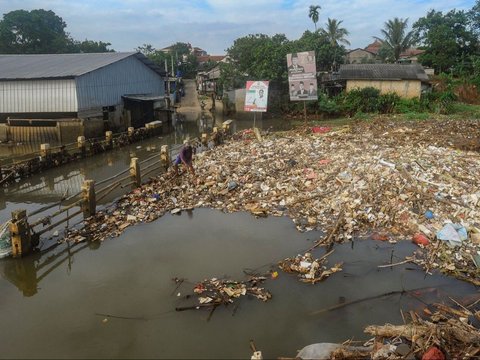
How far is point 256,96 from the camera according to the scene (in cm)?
1864

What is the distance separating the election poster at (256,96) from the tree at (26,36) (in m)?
43.6

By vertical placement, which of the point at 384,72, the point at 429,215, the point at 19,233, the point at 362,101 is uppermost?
the point at 384,72

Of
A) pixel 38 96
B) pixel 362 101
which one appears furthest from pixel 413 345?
pixel 362 101

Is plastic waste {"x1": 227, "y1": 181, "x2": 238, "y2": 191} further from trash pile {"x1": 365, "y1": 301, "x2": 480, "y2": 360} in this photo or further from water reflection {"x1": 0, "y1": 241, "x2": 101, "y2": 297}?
trash pile {"x1": 365, "y1": 301, "x2": 480, "y2": 360}

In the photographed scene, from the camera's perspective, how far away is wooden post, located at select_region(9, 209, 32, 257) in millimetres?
7543

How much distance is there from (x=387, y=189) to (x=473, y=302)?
4057mm

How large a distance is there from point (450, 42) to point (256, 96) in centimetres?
2558

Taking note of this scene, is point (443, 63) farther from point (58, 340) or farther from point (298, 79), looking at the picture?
point (58, 340)

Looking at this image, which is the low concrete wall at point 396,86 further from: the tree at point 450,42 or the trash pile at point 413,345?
the trash pile at point 413,345

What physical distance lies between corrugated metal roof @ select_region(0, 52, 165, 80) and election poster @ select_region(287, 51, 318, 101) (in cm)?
1269

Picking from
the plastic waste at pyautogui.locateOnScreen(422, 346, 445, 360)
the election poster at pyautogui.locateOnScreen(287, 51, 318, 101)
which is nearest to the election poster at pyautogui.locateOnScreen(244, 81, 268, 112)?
the election poster at pyautogui.locateOnScreen(287, 51, 318, 101)

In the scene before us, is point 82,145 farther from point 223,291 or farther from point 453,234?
point 453,234

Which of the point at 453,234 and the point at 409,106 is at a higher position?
the point at 409,106

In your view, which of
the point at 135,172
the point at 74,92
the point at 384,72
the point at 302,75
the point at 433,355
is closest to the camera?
the point at 433,355
